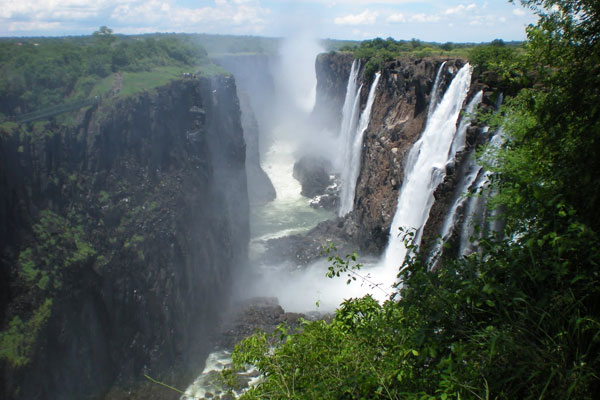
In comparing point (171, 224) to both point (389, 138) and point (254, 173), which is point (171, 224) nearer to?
point (389, 138)

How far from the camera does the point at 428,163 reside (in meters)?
22.6

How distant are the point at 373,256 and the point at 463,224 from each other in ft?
41.5

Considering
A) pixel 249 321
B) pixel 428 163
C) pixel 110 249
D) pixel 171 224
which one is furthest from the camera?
pixel 171 224

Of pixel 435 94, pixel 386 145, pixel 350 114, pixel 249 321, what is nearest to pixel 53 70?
pixel 249 321

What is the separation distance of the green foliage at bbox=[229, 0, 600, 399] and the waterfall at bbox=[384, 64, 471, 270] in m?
12.6

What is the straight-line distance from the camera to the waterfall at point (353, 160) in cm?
3428

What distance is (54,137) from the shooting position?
2200 cm

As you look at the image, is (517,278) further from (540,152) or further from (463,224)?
(463,224)

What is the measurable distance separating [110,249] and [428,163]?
1668 cm

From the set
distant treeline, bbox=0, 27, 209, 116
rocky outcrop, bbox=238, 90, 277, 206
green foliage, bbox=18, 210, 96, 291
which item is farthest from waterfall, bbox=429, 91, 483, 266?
rocky outcrop, bbox=238, 90, 277, 206

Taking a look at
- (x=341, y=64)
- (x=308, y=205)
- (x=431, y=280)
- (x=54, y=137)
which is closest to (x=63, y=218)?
(x=54, y=137)

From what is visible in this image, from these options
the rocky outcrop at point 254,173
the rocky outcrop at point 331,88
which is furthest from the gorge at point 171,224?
the rocky outcrop at point 331,88

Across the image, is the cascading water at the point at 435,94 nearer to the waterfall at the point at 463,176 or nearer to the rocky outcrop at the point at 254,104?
the waterfall at the point at 463,176

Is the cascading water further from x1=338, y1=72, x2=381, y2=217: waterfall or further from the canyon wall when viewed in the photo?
x1=338, y1=72, x2=381, y2=217: waterfall
